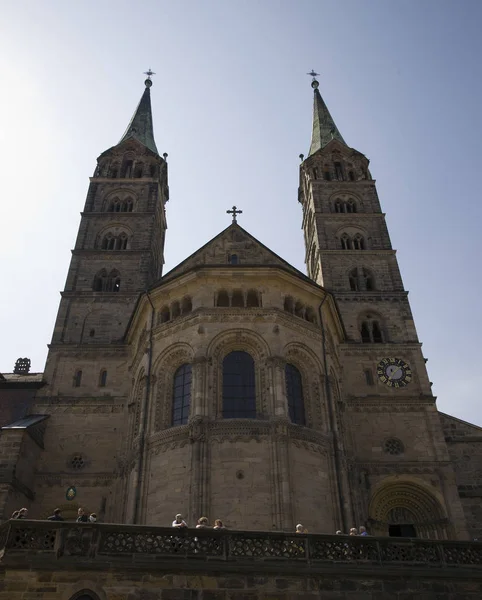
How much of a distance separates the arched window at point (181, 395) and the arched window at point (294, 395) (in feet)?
13.0

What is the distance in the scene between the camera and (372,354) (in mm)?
28750

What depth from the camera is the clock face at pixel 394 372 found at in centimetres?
2772

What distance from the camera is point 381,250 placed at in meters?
33.8

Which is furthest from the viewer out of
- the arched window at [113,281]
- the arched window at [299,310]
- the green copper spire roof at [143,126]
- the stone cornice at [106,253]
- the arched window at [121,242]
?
the green copper spire roof at [143,126]

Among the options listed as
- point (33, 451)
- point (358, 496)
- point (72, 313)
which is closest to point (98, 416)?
point (33, 451)

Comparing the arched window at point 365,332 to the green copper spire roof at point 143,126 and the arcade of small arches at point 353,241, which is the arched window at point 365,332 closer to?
the arcade of small arches at point 353,241

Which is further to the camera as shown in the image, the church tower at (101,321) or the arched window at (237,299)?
the church tower at (101,321)

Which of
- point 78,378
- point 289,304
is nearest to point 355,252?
point 289,304

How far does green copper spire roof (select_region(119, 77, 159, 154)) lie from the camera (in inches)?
1649

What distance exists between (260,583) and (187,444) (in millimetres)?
7531

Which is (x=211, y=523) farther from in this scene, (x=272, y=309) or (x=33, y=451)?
(x=33, y=451)

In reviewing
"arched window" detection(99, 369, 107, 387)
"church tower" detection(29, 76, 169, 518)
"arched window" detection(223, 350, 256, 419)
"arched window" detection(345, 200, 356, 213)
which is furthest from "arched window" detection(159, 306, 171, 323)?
"arched window" detection(345, 200, 356, 213)

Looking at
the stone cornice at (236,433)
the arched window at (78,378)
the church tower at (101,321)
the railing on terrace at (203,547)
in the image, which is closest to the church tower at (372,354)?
the stone cornice at (236,433)

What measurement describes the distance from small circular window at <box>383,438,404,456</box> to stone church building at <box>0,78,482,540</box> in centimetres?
6
